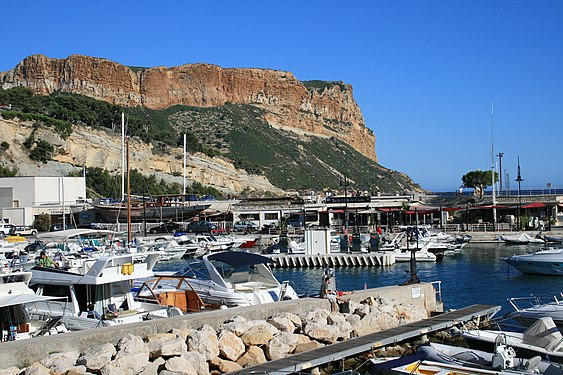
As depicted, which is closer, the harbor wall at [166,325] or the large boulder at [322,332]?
the harbor wall at [166,325]

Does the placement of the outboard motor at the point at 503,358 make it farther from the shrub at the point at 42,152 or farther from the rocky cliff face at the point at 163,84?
the rocky cliff face at the point at 163,84

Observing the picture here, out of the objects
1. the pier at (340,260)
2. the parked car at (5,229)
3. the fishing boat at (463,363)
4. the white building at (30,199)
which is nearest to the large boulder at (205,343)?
the fishing boat at (463,363)

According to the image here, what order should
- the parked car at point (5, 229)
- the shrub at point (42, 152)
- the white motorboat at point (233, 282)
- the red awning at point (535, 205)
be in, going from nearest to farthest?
the white motorboat at point (233, 282)
the parked car at point (5, 229)
the red awning at point (535, 205)
the shrub at point (42, 152)

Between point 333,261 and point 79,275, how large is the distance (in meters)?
29.4

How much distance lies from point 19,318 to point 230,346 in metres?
6.08

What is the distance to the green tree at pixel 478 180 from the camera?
113869mm

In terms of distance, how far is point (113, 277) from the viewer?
2123cm

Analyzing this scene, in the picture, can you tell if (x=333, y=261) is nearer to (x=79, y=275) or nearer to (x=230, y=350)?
(x=79, y=275)

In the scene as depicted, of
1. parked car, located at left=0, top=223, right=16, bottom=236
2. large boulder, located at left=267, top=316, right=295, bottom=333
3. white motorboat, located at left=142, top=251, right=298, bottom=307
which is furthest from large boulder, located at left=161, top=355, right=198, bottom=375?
parked car, located at left=0, top=223, right=16, bottom=236

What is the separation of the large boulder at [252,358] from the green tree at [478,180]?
99.7 m

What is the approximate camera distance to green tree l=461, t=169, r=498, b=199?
Result: 11387 centimetres

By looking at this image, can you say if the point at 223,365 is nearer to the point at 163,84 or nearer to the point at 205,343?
the point at 205,343

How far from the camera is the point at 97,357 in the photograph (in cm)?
1465

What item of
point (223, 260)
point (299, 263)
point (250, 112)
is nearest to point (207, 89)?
point (250, 112)
